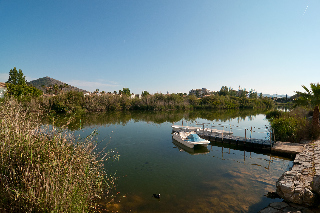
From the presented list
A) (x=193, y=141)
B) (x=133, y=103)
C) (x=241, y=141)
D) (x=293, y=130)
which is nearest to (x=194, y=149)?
(x=193, y=141)

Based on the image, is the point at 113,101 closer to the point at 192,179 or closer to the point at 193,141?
the point at 193,141

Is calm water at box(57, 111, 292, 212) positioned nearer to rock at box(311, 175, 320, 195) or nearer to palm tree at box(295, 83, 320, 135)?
rock at box(311, 175, 320, 195)

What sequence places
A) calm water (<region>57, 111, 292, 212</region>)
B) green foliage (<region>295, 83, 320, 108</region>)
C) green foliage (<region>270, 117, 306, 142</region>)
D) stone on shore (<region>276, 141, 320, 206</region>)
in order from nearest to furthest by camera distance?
1. stone on shore (<region>276, 141, 320, 206</region>)
2. calm water (<region>57, 111, 292, 212</region>)
3. green foliage (<region>295, 83, 320, 108</region>)
4. green foliage (<region>270, 117, 306, 142</region>)

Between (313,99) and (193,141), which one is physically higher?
(313,99)

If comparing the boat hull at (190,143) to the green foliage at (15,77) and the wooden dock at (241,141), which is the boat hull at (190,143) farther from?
the green foliage at (15,77)

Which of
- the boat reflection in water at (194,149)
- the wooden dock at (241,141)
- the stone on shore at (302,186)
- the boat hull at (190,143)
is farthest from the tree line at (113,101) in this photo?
the stone on shore at (302,186)

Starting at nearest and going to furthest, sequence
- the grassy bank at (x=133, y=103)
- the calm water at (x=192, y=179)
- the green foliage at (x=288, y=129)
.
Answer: the calm water at (x=192, y=179)
the green foliage at (x=288, y=129)
the grassy bank at (x=133, y=103)

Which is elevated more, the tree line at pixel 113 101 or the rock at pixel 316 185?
the tree line at pixel 113 101

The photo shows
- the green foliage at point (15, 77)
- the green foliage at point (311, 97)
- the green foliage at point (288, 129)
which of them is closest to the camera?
the green foliage at point (311, 97)

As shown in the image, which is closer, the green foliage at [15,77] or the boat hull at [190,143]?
the boat hull at [190,143]

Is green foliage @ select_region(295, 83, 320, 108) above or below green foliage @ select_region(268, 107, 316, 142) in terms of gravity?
above

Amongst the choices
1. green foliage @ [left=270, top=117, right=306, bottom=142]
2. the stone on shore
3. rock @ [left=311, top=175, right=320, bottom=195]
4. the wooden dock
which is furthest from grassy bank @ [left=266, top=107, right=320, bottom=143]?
rock @ [left=311, top=175, right=320, bottom=195]

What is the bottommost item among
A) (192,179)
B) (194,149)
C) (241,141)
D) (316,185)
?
(192,179)

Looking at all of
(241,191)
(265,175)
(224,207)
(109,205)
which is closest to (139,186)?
(109,205)
